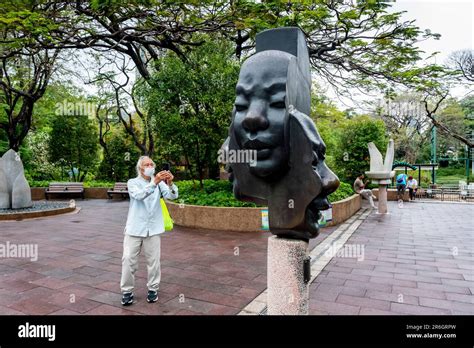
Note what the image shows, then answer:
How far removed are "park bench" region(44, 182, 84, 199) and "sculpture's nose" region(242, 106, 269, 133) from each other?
57.5 feet

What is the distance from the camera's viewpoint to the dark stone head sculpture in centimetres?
314

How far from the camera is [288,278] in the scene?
336 centimetres

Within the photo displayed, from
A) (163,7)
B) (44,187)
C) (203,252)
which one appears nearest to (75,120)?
(44,187)

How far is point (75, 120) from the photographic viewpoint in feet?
63.9

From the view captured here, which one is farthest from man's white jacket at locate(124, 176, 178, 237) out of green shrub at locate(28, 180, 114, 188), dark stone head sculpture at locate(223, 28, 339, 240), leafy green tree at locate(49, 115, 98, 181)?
leafy green tree at locate(49, 115, 98, 181)

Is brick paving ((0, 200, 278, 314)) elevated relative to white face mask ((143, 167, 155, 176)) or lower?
lower

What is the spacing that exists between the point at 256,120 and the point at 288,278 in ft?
5.38

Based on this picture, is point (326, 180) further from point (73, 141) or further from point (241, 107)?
point (73, 141)

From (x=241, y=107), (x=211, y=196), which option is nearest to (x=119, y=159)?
(x=211, y=196)

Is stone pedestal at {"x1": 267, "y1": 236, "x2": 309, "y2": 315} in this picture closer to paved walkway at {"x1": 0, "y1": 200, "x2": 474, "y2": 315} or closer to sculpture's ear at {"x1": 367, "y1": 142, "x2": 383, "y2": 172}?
paved walkway at {"x1": 0, "y1": 200, "x2": 474, "y2": 315}

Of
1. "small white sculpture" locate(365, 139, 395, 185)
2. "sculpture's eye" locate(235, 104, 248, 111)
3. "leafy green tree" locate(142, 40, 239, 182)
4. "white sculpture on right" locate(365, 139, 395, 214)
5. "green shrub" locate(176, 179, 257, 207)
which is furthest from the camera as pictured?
"white sculpture on right" locate(365, 139, 395, 214)

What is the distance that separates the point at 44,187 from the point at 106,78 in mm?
7381

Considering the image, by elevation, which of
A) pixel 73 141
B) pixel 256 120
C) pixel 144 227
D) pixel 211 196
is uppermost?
pixel 73 141

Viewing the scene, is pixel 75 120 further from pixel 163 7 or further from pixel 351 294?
pixel 351 294
